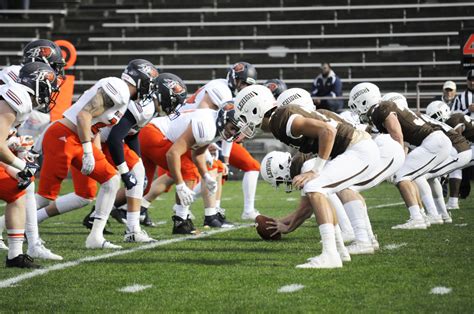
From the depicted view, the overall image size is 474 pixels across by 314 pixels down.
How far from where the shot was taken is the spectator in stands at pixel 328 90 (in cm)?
1812

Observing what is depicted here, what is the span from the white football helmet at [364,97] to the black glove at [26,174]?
3.93 meters

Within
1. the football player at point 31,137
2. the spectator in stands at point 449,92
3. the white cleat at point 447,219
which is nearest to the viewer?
the football player at point 31,137

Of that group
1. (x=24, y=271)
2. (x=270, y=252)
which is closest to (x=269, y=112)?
(x=270, y=252)

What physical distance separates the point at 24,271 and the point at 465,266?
2.98 m

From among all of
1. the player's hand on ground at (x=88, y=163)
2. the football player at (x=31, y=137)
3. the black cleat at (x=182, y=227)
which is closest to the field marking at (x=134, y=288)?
the football player at (x=31, y=137)

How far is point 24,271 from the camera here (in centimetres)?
629

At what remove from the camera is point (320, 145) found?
6277 mm

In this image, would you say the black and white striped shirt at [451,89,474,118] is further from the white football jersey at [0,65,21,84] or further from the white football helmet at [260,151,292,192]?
the white football jersey at [0,65,21,84]

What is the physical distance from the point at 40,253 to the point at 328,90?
39.2ft

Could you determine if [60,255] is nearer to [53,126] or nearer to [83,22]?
[53,126]

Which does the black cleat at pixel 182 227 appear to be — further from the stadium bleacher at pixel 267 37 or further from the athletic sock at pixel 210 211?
the stadium bleacher at pixel 267 37

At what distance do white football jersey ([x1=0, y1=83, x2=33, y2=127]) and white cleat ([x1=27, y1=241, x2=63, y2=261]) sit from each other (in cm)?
119

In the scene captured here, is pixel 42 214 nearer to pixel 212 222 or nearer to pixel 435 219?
pixel 212 222

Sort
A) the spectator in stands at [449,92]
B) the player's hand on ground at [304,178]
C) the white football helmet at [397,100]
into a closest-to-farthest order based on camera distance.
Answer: the player's hand on ground at [304,178], the white football helmet at [397,100], the spectator in stands at [449,92]
